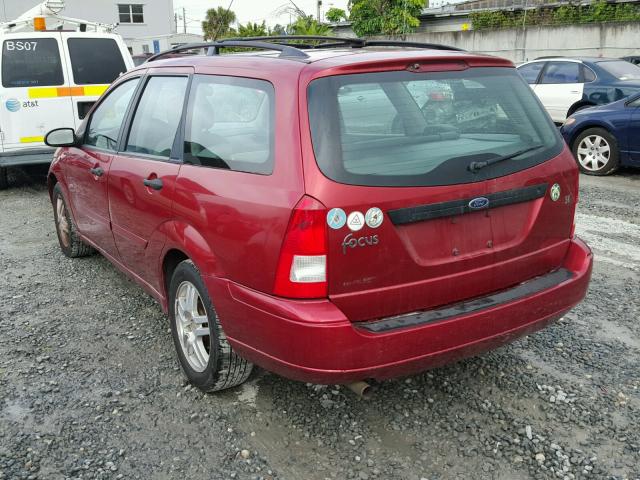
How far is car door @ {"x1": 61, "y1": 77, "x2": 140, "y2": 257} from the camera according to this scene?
4.27m

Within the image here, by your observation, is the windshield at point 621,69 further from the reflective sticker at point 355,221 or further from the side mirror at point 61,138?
the reflective sticker at point 355,221

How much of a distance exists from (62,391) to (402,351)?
197 cm

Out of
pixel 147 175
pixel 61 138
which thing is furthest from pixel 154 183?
pixel 61 138

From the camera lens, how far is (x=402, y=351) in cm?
268

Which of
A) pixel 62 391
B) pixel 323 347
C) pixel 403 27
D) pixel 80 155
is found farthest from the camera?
pixel 403 27

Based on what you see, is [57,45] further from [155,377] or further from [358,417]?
[358,417]

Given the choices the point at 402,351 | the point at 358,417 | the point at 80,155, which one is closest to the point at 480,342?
the point at 402,351

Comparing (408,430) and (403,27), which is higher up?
(403,27)

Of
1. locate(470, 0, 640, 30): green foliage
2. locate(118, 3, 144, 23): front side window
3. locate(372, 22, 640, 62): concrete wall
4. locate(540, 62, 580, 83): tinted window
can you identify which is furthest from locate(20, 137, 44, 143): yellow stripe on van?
locate(118, 3, 144, 23): front side window

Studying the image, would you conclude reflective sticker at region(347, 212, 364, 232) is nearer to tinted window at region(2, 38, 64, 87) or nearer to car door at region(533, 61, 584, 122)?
tinted window at region(2, 38, 64, 87)

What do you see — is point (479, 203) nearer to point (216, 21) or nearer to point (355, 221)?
point (355, 221)

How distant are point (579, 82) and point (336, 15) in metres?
36.3

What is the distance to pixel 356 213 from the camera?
2580mm

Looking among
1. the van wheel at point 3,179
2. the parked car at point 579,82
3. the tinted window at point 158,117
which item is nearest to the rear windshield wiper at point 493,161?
the tinted window at point 158,117
